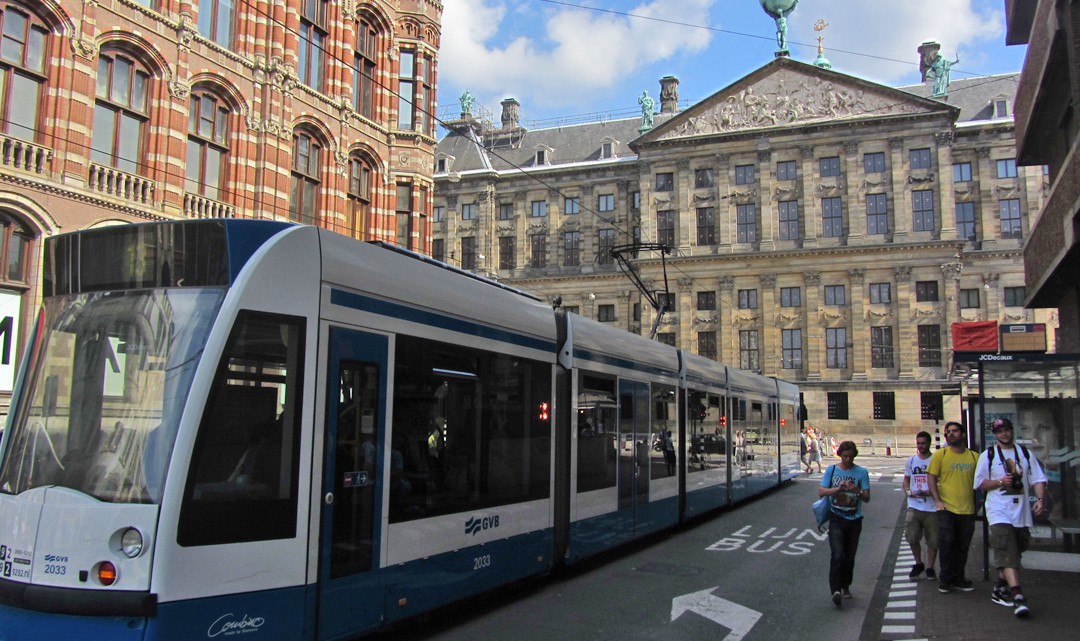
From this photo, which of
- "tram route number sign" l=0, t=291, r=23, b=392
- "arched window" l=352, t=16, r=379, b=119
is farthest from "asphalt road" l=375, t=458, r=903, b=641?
"arched window" l=352, t=16, r=379, b=119

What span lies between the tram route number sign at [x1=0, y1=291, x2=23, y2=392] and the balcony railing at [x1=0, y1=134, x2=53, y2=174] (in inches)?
89.0

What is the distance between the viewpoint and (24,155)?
14.7 meters

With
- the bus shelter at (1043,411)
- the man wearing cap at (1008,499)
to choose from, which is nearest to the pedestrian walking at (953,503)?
the man wearing cap at (1008,499)

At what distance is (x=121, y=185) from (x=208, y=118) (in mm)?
3092

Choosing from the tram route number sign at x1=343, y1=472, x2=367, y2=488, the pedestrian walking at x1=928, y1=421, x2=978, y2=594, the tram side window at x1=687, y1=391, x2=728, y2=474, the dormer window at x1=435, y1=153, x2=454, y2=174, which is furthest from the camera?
the dormer window at x1=435, y1=153, x2=454, y2=174

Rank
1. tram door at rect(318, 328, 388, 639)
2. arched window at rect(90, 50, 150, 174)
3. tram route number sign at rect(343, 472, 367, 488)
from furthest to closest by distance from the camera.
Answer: arched window at rect(90, 50, 150, 174)
tram route number sign at rect(343, 472, 367, 488)
tram door at rect(318, 328, 388, 639)

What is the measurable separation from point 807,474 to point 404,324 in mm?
26775

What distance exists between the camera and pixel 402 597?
6.47 m

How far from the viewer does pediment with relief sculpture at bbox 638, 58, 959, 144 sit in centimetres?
5797

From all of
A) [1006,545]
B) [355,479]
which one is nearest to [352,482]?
[355,479]

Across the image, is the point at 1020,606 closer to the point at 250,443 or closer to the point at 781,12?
the point at 250,443

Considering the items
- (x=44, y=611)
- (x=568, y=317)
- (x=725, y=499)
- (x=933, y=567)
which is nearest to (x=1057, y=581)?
(x=933, y=567)

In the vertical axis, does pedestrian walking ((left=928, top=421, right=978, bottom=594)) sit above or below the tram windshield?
below

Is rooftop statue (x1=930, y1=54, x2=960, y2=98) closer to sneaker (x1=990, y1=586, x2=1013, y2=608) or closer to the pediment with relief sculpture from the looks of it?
the pediment with relief sculpture
